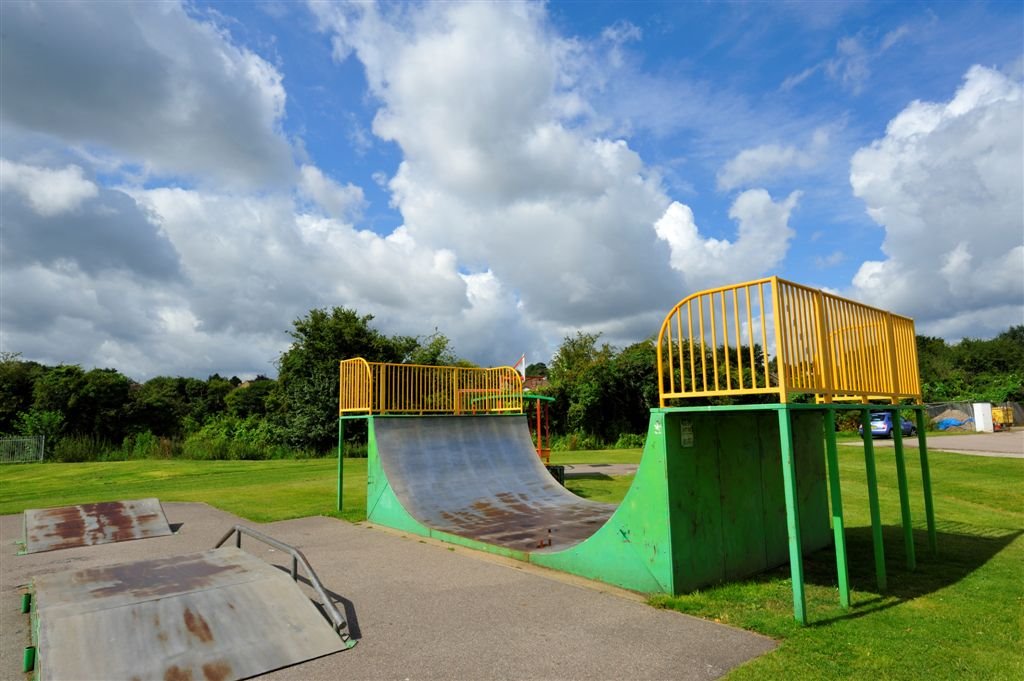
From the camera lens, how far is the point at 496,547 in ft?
26.2

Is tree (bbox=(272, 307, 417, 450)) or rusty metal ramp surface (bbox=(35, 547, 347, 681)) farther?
tree (bbox=(272, 307, 417, 450))

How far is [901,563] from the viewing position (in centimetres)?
718

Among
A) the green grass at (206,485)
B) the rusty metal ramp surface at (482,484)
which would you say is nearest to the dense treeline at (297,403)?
the green grass at (206,485)

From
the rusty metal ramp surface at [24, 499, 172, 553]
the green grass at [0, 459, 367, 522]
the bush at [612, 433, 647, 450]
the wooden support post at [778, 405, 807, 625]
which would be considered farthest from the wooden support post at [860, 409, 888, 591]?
the bush at [612, 433, 647, 450]

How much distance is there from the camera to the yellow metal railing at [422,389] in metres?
11.9

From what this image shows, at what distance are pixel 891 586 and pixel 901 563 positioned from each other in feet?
3.91

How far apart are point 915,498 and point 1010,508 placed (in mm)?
1621

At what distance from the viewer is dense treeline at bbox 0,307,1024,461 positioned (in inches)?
1140

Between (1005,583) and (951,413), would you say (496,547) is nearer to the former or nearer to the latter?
(1005,583)

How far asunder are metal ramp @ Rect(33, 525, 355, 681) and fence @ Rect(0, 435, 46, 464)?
28834mm

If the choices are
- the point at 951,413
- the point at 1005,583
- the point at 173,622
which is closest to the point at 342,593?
the point at 173,622

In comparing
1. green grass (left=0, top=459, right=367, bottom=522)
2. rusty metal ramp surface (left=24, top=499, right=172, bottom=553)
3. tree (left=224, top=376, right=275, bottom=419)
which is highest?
tree (left=224, top=376, right=275, bottom=419)

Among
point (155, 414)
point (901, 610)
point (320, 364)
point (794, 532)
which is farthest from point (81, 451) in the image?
point (901, 610)

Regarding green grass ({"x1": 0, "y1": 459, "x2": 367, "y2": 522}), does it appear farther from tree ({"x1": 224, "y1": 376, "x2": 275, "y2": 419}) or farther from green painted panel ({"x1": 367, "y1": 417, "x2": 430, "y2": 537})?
tree ({"x1": 224, "y1": 376, "x2": 275, "y2": 419})
